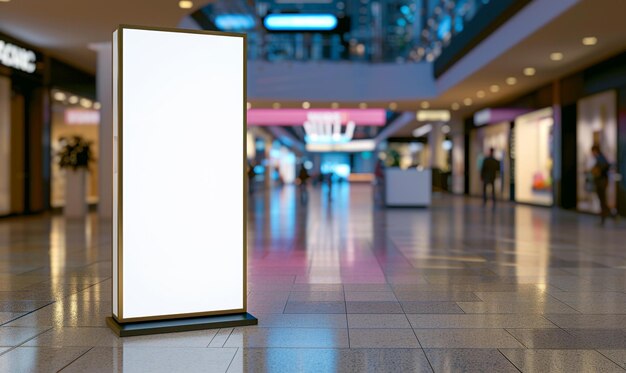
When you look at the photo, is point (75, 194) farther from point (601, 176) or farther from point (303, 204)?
point (601, 176)

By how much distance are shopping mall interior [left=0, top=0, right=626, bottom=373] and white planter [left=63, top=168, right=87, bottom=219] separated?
41mm

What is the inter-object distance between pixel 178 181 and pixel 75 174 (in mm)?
12846

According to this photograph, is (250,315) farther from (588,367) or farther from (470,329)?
(588,367)

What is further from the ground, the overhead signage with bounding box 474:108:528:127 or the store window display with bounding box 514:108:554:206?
the overhead signage with bounding box 474:108:528:127

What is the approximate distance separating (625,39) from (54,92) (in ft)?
46.4

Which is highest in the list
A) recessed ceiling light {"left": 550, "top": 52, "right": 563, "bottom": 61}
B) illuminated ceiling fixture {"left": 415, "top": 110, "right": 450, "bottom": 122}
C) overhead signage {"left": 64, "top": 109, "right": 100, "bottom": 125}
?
recessed ceiling light {"left": 550, "top": 52, "right": 563, "bottom": 61}

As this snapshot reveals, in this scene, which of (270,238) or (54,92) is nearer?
(270,238)

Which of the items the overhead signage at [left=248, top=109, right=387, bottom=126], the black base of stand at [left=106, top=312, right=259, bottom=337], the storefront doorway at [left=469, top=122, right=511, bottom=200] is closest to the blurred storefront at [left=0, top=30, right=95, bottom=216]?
the overhead signage at [left=248, top=109, right=387, bottom=126]

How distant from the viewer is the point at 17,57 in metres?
14.6

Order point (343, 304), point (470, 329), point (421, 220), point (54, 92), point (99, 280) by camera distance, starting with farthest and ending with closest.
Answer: point (54, 92)
point (421, 220)
point (99, 280)
point (343, 304)
point (470, 329)

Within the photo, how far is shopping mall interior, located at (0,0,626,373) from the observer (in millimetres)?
4082

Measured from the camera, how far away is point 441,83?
66.5ft

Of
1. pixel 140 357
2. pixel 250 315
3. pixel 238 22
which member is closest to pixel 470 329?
pixel 250 315

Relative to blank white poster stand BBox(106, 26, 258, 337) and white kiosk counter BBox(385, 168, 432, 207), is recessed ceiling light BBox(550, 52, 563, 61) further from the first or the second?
blank white poster stand BBox(106, 26, 258, 337)
